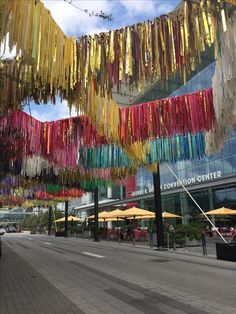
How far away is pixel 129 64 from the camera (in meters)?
5.75

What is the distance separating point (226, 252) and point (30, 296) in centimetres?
1039

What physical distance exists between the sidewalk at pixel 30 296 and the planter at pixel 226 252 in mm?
8394

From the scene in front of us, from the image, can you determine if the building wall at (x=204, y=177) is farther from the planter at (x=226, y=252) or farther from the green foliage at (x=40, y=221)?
the green foliage at (x=40, y=221)

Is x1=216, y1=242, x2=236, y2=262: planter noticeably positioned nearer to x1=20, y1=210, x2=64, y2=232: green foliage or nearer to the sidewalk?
the sidewalk

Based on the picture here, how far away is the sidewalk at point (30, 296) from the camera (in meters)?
7.53

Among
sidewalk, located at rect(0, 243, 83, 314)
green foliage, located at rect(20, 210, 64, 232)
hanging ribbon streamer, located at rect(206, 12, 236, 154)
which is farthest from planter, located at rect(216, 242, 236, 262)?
green foliage, located at rect(20, 210, 64, 232)

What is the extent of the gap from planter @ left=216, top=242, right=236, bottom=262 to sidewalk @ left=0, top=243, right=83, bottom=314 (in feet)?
27.5

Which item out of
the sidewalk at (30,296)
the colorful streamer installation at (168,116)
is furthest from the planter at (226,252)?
the sidewalk at (30,296)

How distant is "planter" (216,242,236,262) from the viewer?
1604cm

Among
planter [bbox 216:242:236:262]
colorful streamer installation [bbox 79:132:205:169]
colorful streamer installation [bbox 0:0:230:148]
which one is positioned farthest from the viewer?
planter [bbox 216:242:236:262]

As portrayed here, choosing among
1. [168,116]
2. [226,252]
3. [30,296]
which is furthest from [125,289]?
[226,252]

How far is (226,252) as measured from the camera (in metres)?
16.5


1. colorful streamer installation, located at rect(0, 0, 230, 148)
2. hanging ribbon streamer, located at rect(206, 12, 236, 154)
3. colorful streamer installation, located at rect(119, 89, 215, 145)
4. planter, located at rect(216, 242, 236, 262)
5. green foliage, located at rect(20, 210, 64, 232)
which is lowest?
planter, located at rect(216, 242, 236, 262)

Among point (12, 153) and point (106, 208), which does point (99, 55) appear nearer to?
point (12, 153)
